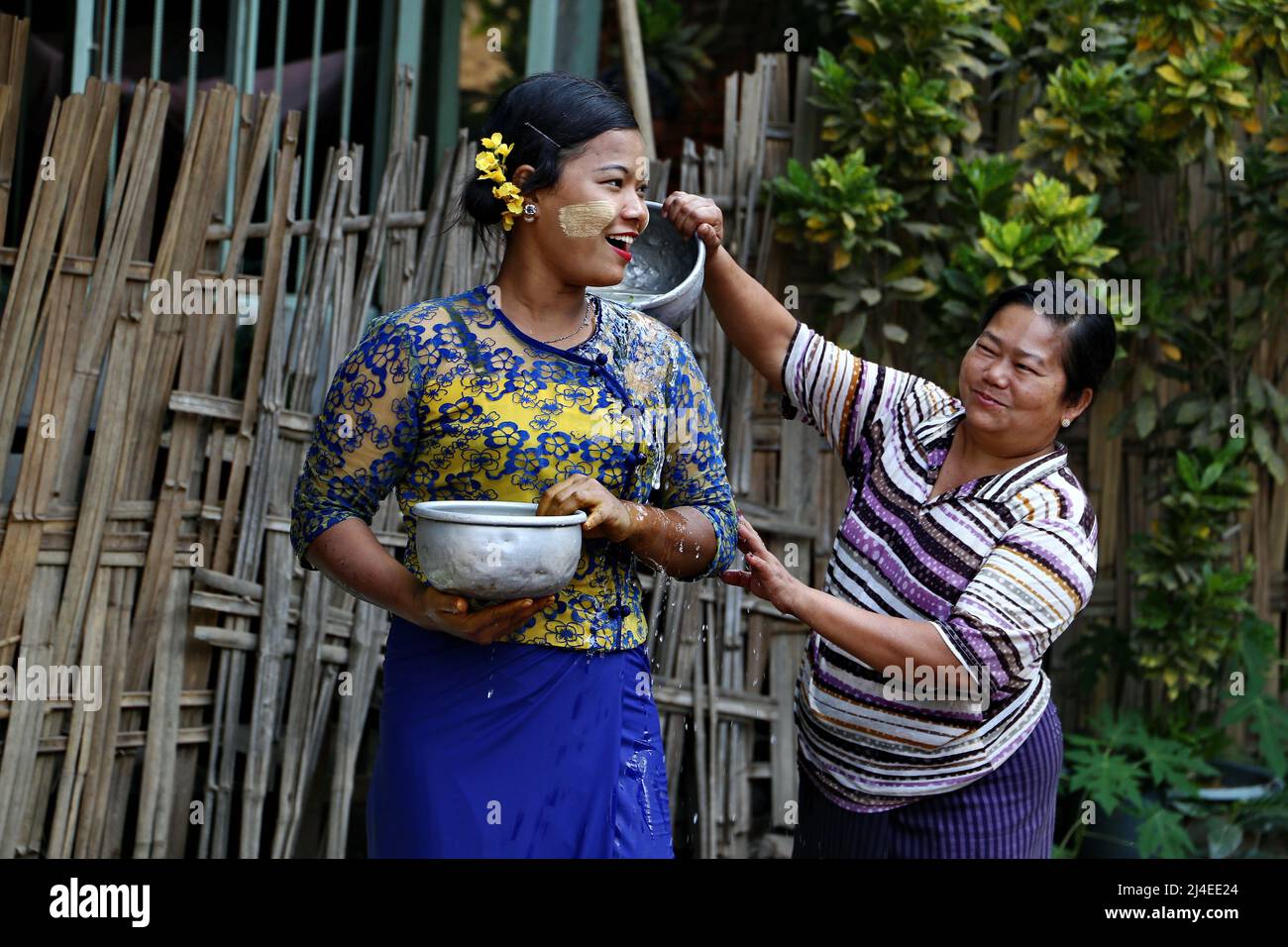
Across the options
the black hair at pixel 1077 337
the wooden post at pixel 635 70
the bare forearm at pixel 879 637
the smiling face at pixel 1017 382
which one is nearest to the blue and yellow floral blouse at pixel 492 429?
the bare forearm at pixel 879 637

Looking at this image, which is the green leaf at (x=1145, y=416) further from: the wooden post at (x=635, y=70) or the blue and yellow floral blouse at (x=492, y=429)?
the blue and yellow floral blouse at (x=492, y=429)

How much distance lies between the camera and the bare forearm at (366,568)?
2.21 m

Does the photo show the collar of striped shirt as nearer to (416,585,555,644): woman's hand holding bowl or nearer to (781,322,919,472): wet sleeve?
(781,322,919,472): wet sleeve

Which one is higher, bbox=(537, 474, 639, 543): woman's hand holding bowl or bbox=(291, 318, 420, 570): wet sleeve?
bbox=(291, 318, 420, 570): wet sleeve

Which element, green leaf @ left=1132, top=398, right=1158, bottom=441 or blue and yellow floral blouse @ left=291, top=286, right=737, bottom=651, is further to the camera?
green leaf @ left=1132, top=398, right=1158, bottom=441

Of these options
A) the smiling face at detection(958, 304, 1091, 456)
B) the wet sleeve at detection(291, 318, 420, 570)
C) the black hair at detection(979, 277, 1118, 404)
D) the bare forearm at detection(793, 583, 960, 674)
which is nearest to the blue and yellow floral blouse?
the wet sleeve at detection(291, 318, 420, 570)

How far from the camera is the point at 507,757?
7.43ft

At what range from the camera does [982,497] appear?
2652 mm

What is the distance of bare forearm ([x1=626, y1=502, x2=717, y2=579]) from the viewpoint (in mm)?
2223

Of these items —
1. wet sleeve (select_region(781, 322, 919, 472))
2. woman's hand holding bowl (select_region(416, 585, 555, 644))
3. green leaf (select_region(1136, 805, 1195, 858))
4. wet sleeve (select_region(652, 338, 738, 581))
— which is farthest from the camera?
green leaf (select_region(1136, 805, 1195, 858))

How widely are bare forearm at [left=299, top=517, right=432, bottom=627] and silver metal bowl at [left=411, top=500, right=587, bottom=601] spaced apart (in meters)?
0.13

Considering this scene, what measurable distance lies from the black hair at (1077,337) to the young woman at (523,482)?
0.74 meters
